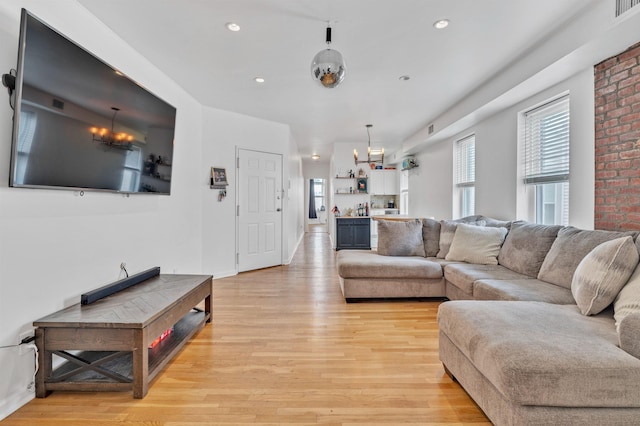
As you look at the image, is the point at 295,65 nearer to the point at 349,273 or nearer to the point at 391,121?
the point at 349,273

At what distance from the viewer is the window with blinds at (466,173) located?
480 centimetres

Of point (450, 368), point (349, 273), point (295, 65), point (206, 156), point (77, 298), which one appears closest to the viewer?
point (450, 368)

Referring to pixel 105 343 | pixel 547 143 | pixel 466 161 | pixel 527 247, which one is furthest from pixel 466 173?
pixel 105 343

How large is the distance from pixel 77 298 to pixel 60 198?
715mm

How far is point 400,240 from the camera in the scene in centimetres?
388

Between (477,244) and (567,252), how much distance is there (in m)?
1.01

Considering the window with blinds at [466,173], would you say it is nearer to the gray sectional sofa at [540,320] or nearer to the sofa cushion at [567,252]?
the gray sectional sofa at [540,320]

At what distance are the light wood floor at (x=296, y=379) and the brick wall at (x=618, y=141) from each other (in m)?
1.78

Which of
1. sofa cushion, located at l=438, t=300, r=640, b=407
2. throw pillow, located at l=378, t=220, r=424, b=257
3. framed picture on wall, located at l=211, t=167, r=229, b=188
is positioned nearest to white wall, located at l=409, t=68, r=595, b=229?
throw pillow, located at l=378, t=220, r=424, b=257

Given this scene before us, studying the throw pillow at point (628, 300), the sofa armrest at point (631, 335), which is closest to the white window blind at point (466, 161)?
the throw pillow at point (628, 300)

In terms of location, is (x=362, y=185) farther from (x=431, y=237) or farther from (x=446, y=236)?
(x=446, y=236)

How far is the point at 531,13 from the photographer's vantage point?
2250 mm

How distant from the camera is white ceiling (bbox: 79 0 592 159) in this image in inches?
85.7

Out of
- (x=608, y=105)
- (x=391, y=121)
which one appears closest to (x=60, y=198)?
(x=608, y=105)
